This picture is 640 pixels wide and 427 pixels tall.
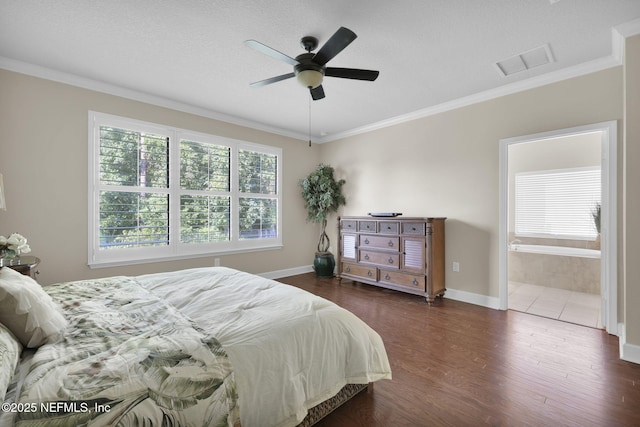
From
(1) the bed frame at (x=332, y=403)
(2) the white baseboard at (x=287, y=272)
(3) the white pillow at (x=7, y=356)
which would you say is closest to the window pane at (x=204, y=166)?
(2) the white baseboard at (x=287, y=272)

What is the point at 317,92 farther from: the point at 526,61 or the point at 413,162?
the point at 413,162

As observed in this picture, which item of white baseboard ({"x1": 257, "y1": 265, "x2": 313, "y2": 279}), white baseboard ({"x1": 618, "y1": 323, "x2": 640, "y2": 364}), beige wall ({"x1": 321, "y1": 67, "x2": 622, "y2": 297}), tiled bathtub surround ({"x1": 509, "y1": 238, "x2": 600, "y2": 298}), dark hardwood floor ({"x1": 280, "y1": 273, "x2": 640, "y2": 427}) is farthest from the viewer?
white baseboard ({"x1": 257, "y1": 265, "x2": 313, "y2": 279})

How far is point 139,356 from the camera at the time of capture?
1.08 meters

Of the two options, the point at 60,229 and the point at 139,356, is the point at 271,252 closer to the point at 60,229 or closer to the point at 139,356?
the point at 60,229

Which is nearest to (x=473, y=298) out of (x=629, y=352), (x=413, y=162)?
(x=629, y=352)

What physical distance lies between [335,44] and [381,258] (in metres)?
2.95

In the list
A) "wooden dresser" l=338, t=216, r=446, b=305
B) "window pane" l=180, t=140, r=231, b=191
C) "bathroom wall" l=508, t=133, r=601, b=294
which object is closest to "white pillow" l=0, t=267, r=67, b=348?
"window pane" l=180, t=140, r=231, b=191

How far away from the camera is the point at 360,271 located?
4.40 m

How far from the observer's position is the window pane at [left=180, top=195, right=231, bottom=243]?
402 cm

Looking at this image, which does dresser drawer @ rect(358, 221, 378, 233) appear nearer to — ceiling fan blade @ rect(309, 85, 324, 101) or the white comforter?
ceiling fan blade @ rect(309, 85, 324, 101)

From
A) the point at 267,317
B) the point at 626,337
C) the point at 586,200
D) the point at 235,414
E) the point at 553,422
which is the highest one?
the point at 586,200

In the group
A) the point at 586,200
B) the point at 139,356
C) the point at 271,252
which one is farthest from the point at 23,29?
the point at 586,200

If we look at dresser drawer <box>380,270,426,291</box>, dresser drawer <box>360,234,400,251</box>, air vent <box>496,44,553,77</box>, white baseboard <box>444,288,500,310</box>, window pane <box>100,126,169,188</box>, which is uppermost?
air vent <box>496,44,553,77</box>

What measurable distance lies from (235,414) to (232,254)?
3.53 m
